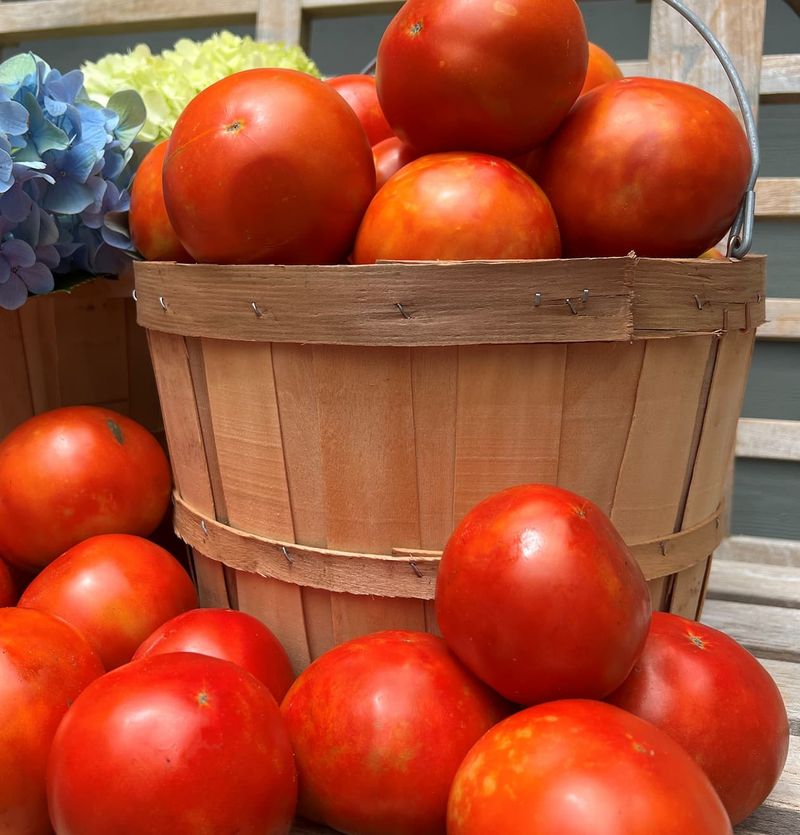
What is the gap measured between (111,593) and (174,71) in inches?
30.6

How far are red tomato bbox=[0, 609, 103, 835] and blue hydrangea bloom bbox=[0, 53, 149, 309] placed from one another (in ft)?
1.48

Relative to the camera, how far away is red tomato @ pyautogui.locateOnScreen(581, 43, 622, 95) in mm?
941

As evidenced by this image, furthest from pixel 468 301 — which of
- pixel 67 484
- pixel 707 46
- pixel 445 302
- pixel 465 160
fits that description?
pixel 707 46

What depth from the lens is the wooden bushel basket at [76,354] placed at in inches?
42.7

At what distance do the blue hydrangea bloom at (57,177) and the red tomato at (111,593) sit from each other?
12.7 inches

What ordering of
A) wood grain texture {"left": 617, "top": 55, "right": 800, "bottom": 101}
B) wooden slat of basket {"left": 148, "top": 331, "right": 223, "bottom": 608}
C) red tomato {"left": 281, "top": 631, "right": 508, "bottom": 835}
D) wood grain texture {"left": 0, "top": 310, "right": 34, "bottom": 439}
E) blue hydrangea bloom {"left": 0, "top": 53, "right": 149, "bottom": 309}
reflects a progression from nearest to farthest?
red tomato {"left": 281, "top": 631, "right": 508, "bottom": 835} < wooden slat of basket {"left": 148, "top": 331, "right": 223, "bottom": 608} < blue hydrangea bloom {"left": 0, "top": 53, "right": 149, "bottom": 309} < wood grain texture {"left": 0, "top": 310, "right": 34, "bottom": 439} < wood grain texture {"left": 617, "top": 55, "right": 800, "bottom": 101}

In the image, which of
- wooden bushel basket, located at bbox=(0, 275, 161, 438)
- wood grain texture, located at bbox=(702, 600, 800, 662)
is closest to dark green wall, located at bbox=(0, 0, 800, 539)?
wood grain texture, located at bbox=(702, 600, 800, 662)

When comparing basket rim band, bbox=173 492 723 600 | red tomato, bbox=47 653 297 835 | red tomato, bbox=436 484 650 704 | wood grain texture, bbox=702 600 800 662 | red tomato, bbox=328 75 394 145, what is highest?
red tomato, bbox=328 75 394 145

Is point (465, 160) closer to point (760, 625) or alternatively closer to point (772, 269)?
point (760, 625)

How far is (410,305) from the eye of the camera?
70 cm

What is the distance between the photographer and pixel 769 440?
4.53 ft

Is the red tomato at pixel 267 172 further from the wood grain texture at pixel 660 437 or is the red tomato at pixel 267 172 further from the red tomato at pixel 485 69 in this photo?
the wood grain texture at pixel 660 437

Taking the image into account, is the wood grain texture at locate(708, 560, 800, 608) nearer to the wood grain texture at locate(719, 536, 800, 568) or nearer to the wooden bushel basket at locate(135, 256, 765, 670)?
the wood grain texture at locate(719, 536, 800, 568)

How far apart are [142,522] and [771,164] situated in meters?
1.28
